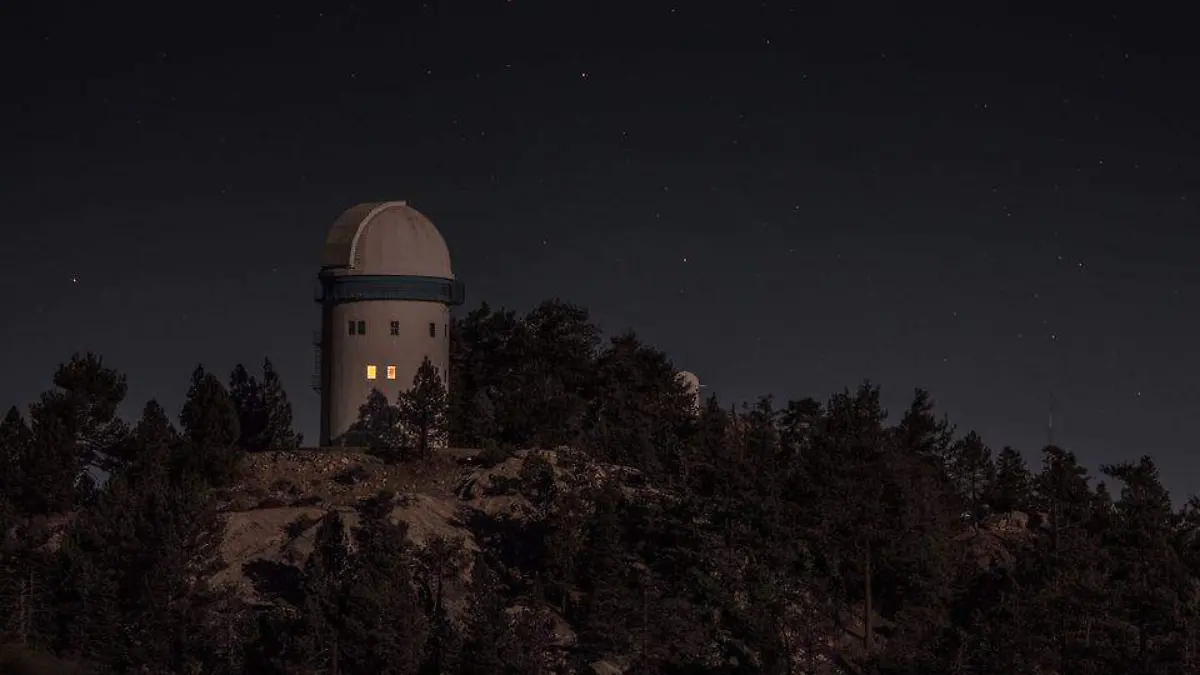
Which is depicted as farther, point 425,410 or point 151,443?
point 425,410

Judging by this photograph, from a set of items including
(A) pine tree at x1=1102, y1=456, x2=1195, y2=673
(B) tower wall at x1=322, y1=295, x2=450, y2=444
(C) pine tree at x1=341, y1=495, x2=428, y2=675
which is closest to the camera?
(C) pine tree at x1=341, y1=495, x2=428, y2=675

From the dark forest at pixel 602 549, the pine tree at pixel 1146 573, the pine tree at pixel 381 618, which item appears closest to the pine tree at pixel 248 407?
the dark forest at pixel 602 549

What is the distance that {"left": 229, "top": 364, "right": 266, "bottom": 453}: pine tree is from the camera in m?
81.6

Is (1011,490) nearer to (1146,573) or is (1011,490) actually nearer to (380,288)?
(1146,573)

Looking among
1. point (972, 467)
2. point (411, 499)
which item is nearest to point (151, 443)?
point (411, 499)

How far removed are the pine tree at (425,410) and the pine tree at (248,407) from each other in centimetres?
699

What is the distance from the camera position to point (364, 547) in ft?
207

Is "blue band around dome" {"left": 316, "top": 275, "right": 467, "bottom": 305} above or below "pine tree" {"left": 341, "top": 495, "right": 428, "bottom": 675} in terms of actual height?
above

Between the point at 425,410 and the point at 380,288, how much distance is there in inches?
293

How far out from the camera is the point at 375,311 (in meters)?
82.7

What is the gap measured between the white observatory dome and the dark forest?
6.22 meters

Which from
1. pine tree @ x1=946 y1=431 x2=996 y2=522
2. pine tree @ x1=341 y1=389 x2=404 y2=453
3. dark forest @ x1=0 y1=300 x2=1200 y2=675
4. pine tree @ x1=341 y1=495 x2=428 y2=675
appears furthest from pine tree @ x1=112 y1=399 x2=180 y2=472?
pine tree @ x1=946 y1=431 x2=996 y2=522

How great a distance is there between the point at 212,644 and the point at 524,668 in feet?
36.4

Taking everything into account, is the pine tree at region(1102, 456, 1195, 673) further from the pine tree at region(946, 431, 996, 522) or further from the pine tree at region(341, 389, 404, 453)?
the pine tree at region(341, 389, 404, 453)
